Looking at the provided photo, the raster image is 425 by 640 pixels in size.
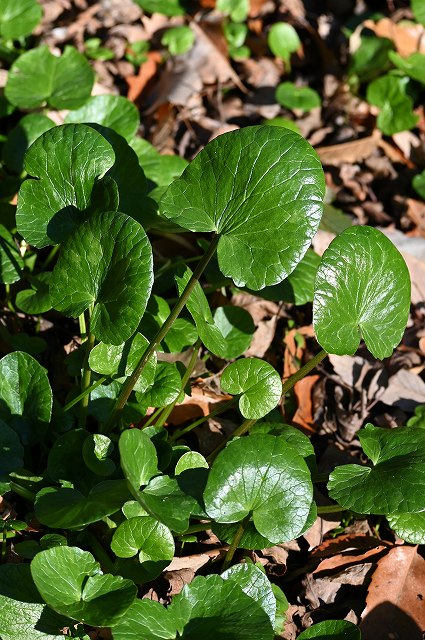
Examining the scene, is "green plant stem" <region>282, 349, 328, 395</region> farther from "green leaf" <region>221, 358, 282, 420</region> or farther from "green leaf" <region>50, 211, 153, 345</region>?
"green leaf" <region>50, 211, 153, 345</region>

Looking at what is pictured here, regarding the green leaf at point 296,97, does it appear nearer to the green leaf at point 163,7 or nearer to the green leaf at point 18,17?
the green leaf at point 163,7

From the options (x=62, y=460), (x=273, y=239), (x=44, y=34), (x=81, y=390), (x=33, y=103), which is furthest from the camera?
(x=44, y=34)

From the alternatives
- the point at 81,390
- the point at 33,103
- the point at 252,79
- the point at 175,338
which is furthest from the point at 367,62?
the point at 81,390

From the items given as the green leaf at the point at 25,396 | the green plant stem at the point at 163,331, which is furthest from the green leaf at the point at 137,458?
the green leaf at the point at 25,396

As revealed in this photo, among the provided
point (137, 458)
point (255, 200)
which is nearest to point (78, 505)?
point (137, 458)

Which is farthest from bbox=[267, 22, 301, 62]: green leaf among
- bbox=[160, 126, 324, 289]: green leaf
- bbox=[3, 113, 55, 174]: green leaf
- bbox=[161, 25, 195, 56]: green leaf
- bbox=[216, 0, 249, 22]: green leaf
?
bbox=[160, 126, 324, 289]: green leaf

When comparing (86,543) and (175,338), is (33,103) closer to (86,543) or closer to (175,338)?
(175,338)

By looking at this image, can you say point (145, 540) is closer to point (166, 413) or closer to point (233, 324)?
point (166, 413)
